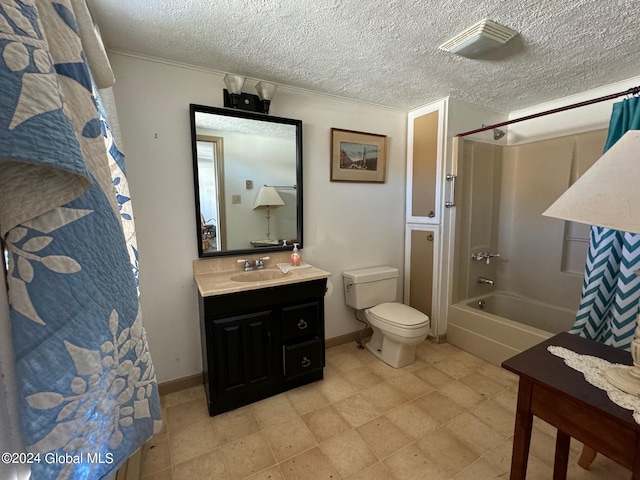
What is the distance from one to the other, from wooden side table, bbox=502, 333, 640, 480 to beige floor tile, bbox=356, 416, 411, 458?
581 mm

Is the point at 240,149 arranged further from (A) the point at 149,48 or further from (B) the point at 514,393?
(B) the point at 514,393

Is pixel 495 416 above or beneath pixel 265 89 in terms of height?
beneath

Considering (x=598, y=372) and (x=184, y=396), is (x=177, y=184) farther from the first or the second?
(x=598, y=372)

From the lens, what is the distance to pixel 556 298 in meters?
2.71

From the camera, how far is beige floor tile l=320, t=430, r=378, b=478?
1.45 meters

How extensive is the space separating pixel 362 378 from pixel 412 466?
77cm

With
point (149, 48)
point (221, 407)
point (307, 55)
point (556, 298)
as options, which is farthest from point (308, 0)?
point (556, 298)

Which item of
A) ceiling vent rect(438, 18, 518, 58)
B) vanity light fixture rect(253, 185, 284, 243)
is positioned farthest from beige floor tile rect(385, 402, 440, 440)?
ceiling vent rect(438, 18, 518, 58)

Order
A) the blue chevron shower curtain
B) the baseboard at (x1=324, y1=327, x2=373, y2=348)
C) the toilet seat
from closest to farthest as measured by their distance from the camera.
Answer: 1. the blue chevron shower curtain
2. the toilet seat
3. the baseboard at (x1=324, y1=327, x2=373, y2=348)

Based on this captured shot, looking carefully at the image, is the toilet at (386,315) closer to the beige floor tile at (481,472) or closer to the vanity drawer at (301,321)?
the vanity drawer at (301,321)

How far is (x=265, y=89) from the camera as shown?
202cm

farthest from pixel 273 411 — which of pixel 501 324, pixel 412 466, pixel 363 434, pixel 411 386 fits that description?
pixel 501 324

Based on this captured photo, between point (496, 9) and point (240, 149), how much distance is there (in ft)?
5.54

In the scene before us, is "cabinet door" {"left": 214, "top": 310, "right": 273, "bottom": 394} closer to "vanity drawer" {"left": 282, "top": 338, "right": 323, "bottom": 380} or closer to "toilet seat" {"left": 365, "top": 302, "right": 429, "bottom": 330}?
"vanity drawer" {"left": 282, "top": 338, "right": 323, "bottom": 380}
